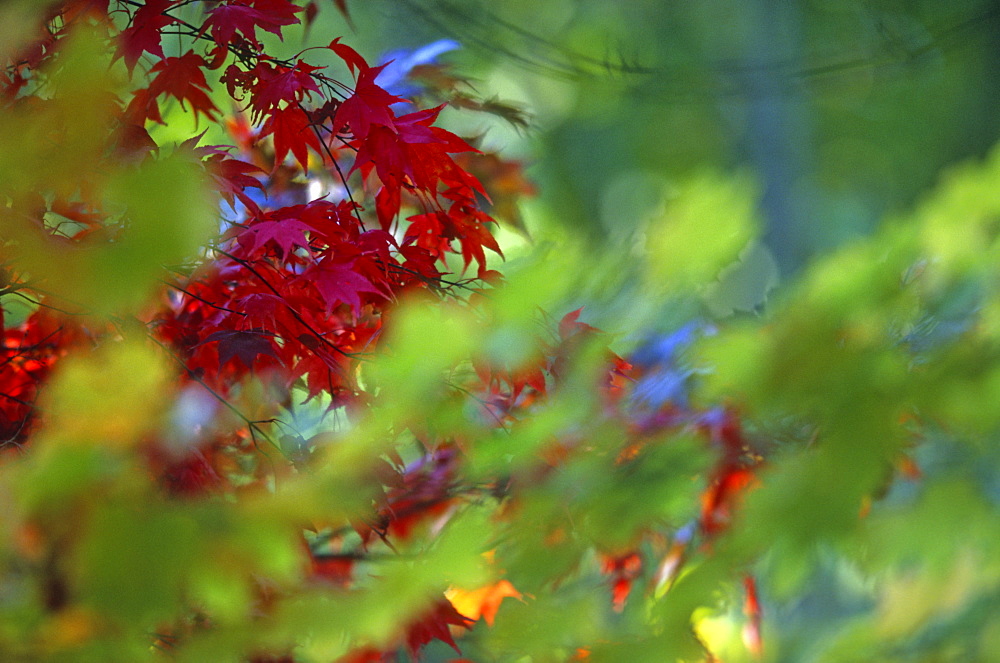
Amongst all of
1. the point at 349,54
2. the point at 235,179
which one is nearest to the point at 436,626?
the point at 235,179

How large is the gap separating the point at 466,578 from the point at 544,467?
0.51 m

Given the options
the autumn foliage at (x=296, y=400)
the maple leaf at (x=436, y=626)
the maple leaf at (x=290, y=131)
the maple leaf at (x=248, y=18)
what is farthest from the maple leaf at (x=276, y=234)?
the maple leaf at (x=436, y=626)

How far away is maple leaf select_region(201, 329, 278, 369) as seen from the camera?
776 mm

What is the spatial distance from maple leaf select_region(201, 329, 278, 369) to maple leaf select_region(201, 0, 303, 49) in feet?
1.04

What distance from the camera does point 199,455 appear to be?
2.76 ft

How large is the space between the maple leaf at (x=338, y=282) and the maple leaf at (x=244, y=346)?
7 cm

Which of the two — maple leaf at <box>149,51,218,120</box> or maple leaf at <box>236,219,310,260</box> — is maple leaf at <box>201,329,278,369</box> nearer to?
maple leaf at <box>236,219,310,260</box>

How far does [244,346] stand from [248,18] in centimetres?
37

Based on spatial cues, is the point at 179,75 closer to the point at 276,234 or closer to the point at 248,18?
the point at 248,18

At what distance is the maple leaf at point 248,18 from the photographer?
842 millimetres

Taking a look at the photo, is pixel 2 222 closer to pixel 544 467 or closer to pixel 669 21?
pixel 544 467

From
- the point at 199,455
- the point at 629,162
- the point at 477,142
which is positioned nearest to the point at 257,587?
the point at 199,455

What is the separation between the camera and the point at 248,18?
86 centimetres

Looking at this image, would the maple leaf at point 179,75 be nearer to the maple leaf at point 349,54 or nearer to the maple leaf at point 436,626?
the maple leaf at point 349,54
